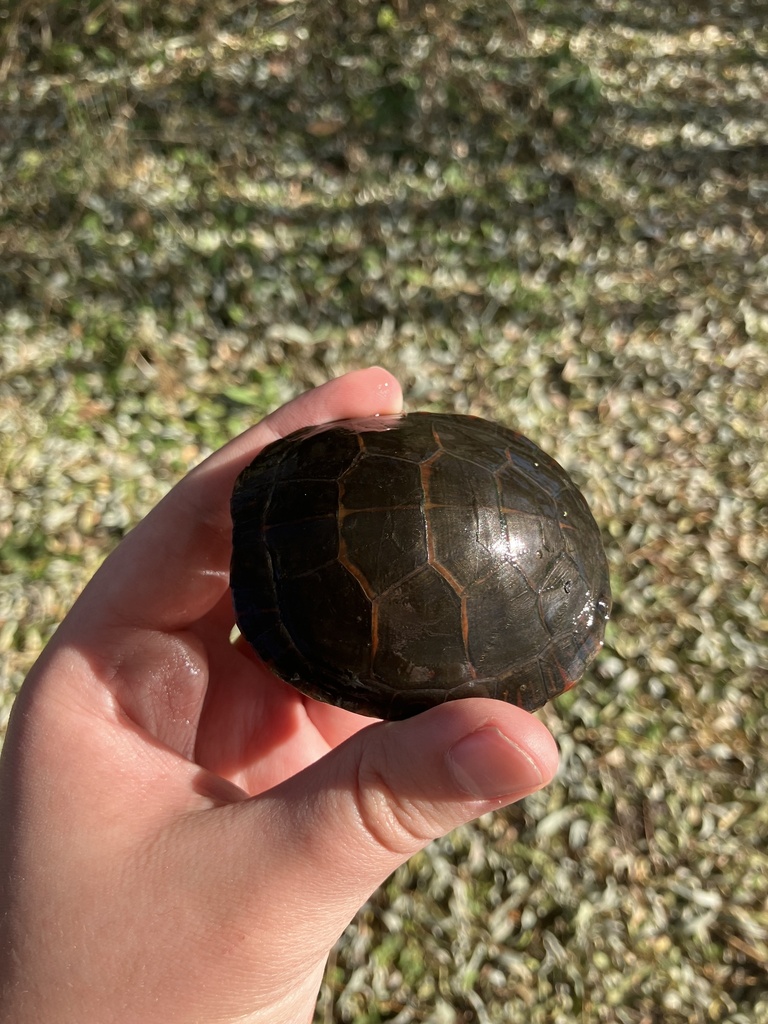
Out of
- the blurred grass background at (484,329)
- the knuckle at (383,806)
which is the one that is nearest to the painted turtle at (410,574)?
the knuckle at (383,806)

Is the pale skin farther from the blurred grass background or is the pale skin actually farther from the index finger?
the blurred grass background

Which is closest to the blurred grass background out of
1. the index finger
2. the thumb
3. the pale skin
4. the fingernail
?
the index finger

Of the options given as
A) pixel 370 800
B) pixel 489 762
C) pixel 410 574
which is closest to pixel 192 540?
pixel 410 574

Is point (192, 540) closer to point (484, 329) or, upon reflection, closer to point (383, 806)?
point (383, 806)

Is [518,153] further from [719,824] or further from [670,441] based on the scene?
[719,824]

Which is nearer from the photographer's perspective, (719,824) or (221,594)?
(221,594)

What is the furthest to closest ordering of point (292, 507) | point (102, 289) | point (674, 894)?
point (102, 289) → point (674, 894) → point (292, 507)

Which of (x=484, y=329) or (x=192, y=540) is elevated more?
(x=192, y=540)

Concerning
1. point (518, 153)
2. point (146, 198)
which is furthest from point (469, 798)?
point (518, 153)
